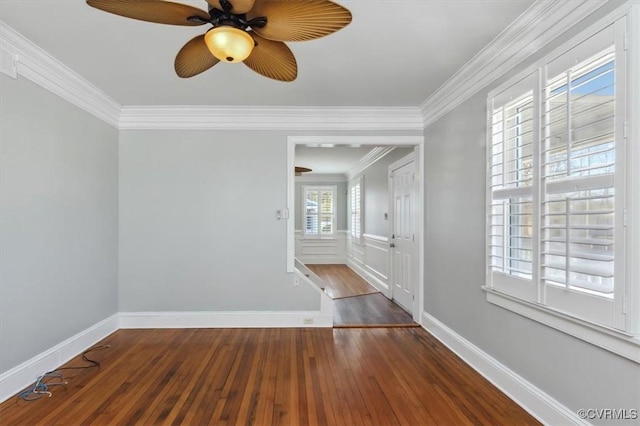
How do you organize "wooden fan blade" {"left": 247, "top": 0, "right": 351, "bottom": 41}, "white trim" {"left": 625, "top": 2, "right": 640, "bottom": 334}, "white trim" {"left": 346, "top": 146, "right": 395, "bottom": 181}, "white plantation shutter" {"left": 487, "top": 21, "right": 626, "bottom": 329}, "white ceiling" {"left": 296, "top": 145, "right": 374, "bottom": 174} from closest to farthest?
"wooden fan blade" {"left": 247, "top": 0, "right": 351, "bottom": 41} → "white trim" {"left": 625, "top": 2, "right": 640, "bottom": 334} → "white plantation shutter" {"left": 487, "top": 21, "right": 626, "bottom": 329} → "white trim" {"left": 346, "top": 146, "right": 395, "bottom": 181} → "white ceiling" {"left": 296, "top": 145, "right": 374, "bottom": 174}

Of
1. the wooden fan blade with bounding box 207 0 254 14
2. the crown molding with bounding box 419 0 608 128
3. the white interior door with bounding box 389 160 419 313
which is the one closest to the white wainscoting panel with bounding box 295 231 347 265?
the white interior door with bounding box 389 160 419 313

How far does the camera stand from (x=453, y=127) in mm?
3246

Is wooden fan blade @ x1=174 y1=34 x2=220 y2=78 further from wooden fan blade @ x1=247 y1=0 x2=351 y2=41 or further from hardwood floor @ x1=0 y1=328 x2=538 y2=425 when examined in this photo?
hardwood floor @ x1=0 y1=328 x2=538 y2=425

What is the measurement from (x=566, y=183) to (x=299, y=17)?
1677mm

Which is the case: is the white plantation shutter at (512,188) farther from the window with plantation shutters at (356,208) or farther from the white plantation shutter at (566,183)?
the window with plantation shutters at (356,208)

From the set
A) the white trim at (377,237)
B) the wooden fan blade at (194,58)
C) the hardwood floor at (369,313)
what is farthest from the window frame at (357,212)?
the wooden fan blade at (194,58)

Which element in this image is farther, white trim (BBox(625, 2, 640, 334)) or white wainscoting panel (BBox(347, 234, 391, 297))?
white wainscoting panel (BBox(347, 234, 391, 297))

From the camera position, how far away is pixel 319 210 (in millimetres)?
9328

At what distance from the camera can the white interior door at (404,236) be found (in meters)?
4.29

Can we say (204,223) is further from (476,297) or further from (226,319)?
(476,297)

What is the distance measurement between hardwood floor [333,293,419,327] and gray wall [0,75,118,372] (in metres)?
2.68

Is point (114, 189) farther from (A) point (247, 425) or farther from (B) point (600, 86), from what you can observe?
(B) point (600, 86)

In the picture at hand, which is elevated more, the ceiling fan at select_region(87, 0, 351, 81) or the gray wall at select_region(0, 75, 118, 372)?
the ceiling fan at select_region(87, 0, 351, 81)

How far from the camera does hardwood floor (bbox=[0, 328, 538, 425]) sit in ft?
7.11
